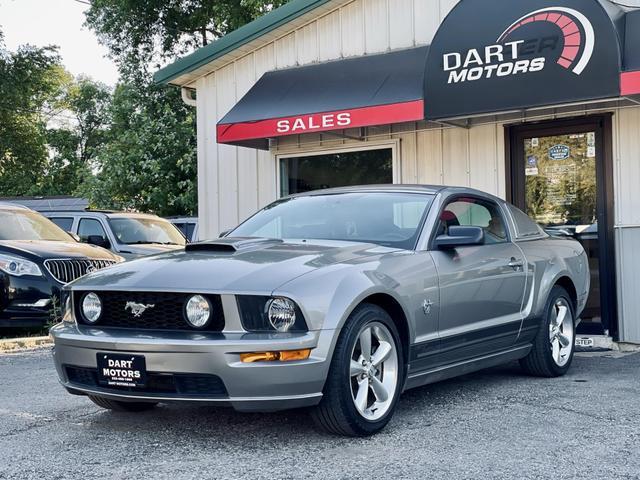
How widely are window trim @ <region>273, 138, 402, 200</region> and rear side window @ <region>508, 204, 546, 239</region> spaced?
11.9 ft

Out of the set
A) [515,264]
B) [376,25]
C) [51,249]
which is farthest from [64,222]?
[515,264]

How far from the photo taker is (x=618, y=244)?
9.34m

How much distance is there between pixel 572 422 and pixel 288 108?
20.9ft

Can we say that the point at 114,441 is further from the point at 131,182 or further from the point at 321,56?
the point at 131,182

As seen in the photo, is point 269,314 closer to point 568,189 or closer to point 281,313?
point 281,313

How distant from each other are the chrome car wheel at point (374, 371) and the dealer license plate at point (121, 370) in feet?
3.78

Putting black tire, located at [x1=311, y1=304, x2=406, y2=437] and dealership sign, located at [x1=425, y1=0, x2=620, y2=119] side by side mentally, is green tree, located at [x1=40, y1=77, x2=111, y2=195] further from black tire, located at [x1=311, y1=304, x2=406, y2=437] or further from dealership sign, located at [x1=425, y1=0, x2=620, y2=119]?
black tire, located at [x1=311, y1=304, x2=406, y2=437]

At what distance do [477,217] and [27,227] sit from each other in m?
7.42

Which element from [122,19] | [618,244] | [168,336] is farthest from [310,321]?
[122,19]

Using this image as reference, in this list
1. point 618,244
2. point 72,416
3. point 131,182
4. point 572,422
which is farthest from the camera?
point 131,182

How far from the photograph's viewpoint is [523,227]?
23.7 feet

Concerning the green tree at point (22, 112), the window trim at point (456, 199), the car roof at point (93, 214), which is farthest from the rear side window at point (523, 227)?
the green tree at point (22, 112)

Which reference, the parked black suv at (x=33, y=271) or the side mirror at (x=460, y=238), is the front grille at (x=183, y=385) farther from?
the parked black suv at (x=33, y=271)

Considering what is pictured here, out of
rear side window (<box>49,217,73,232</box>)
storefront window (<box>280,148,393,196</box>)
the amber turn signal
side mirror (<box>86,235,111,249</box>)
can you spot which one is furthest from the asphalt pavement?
rear side window (<box>49,217,73,232</box>)
